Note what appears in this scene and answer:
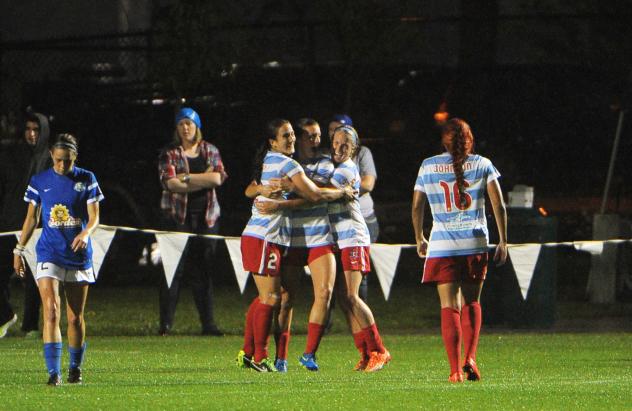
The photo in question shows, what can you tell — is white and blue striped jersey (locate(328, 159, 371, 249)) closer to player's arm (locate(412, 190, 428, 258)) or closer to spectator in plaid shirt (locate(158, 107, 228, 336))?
player's arm (locate(412, 190, 428, 258))

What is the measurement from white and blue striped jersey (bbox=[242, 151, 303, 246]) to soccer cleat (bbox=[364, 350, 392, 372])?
1.07 metres

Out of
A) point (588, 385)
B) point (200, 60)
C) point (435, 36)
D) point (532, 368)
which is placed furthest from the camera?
point (435, 36)

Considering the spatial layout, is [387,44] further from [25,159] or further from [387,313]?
[25,159]

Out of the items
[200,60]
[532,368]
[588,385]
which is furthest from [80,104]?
[588,385]

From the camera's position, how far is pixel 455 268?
10.5m

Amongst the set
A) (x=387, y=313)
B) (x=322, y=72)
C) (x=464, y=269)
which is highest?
(x=322, y=72)

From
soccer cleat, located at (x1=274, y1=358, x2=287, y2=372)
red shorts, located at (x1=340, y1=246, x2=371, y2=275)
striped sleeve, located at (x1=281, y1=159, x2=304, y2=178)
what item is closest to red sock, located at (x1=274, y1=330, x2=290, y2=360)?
soccer cleat, located at (x1=274, y1=358, x2=287, y2=372)

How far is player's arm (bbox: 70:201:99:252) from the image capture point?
10.2m

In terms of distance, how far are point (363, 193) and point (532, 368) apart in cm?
273

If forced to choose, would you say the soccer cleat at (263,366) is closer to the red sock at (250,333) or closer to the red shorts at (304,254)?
the red sock at (250,333)

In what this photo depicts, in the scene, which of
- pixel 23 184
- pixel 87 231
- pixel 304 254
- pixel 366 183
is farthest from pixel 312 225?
pixel 23 184

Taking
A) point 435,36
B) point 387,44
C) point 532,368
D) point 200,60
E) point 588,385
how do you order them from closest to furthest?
Answer: point 588,385, point 532,368, point 200,60, point 387,44, point 435,36

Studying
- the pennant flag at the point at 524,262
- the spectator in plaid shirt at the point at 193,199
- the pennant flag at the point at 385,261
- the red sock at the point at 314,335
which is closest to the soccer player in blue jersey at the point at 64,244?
the red sock at the point at 314,335

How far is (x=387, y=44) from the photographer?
67.4ft
